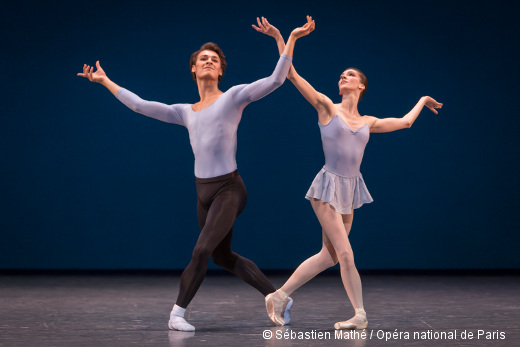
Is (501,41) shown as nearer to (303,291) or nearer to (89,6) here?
(303,291)

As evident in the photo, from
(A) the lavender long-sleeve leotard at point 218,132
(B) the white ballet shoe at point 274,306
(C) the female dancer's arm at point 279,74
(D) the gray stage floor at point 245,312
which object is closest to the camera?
(D) the gray stage floor at point 245,312

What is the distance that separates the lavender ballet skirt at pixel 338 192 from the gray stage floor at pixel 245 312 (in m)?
0.73

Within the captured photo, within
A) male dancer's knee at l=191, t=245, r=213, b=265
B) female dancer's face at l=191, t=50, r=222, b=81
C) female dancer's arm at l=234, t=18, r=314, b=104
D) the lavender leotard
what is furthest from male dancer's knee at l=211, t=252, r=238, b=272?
female dancer's face at l=191, t=50, r=222, b=81

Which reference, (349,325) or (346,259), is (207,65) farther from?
(349,325)

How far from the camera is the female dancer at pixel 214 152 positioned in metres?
3.91

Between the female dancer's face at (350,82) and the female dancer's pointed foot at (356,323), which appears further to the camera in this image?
the female dancer's face at (350,82)

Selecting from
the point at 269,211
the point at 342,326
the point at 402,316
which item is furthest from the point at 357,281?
the point at 269,211

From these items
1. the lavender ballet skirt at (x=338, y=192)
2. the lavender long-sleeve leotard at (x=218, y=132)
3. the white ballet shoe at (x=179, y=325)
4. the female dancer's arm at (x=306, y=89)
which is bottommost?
the white ballet shoe at (x=179, y=325)

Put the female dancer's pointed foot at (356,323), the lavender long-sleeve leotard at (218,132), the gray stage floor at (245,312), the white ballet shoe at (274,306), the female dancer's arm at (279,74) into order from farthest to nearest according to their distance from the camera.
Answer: the white ballet shoe at (274,306), the lavender long-sleeve leotard at (218,132), the female dancer's pointed foot at (356,323), the female dancer's arm at (279,74), the gray stage floor at (245,312)

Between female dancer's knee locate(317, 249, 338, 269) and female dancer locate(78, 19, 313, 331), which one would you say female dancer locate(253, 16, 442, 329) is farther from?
female dancer locate(78, 19, 313, 331)

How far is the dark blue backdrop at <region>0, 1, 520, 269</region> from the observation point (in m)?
7.17

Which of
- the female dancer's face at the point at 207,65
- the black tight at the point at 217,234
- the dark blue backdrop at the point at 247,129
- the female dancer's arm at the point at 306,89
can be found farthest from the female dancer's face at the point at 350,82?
the dark blue backdrop at the point at 247,129

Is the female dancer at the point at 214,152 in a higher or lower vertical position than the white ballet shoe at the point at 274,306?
higher

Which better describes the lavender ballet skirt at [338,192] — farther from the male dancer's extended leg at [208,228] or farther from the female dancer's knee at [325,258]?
the male dancer's extended leg at [208,228]
